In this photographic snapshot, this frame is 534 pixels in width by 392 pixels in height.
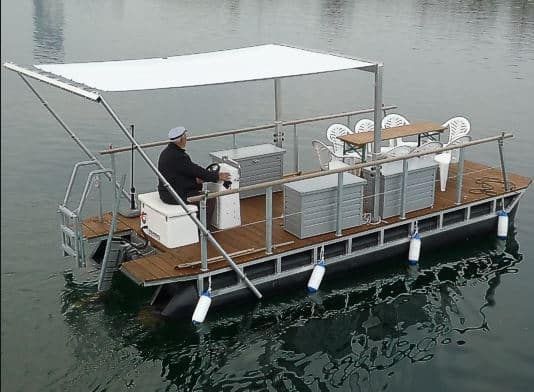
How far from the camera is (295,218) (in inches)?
433

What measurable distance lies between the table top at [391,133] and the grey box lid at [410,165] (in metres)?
Result: 0.48

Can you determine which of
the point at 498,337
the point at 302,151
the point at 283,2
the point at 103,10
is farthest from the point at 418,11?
the point at 498,337

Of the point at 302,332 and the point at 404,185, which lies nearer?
the point at 302,332

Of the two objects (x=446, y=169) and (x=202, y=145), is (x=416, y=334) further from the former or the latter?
(x=202, y=145)

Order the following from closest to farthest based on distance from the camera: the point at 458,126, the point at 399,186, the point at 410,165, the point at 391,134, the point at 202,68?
the point at 202,68 → the point at 399,186 → the point at 410,165 → the point at 391,134 → the point at 458,126

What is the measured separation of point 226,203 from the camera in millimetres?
11156

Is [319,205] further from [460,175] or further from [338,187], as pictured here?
[460,175]

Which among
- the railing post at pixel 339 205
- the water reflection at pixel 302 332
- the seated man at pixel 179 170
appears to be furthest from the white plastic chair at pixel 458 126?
the seated man at pixel 179 170

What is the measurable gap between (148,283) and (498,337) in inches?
187

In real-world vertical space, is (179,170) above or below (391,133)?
above

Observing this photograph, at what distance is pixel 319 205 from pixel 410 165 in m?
1.91

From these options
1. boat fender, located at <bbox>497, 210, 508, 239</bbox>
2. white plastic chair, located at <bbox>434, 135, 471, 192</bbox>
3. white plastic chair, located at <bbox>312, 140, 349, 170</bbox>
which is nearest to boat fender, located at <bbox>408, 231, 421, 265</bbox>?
white plastic chair, located at <bbox>434, 135, 471, 192</bbox>

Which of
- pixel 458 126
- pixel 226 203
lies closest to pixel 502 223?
pixel 458 126

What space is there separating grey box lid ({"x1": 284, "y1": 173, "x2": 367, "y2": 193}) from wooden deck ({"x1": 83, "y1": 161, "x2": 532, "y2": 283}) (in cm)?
51
